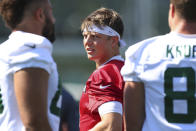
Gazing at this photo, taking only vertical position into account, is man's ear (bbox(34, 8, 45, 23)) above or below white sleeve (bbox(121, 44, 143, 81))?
above

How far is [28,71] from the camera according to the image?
2.99m

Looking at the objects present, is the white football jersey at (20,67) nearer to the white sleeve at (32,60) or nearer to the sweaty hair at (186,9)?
the white sleeve at (32,60)

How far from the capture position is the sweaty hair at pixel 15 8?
3.21m

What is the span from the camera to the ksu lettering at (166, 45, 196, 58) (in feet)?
9.76

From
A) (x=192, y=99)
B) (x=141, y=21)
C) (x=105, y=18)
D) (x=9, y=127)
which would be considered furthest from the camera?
(x=141, y=21)

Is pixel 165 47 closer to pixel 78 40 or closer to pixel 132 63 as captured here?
pixel 132 63

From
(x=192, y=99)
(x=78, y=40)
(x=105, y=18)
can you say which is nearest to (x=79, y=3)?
(x=78, y=40)

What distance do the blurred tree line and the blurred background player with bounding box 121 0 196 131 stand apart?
1509 centimetres

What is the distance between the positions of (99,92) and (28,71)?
0.81 m

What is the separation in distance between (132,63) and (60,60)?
52.3ft

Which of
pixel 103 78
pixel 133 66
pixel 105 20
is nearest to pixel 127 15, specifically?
pixel 105 20

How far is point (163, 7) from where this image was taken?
18938 millimetres

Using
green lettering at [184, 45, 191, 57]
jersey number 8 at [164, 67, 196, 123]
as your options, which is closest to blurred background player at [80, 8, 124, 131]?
jersey number 8 at [164, 67, 196, 123]

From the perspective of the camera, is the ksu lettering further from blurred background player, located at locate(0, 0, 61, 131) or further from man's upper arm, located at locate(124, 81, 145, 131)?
blurred background player, located at locate(0, 0, 61, 131)
